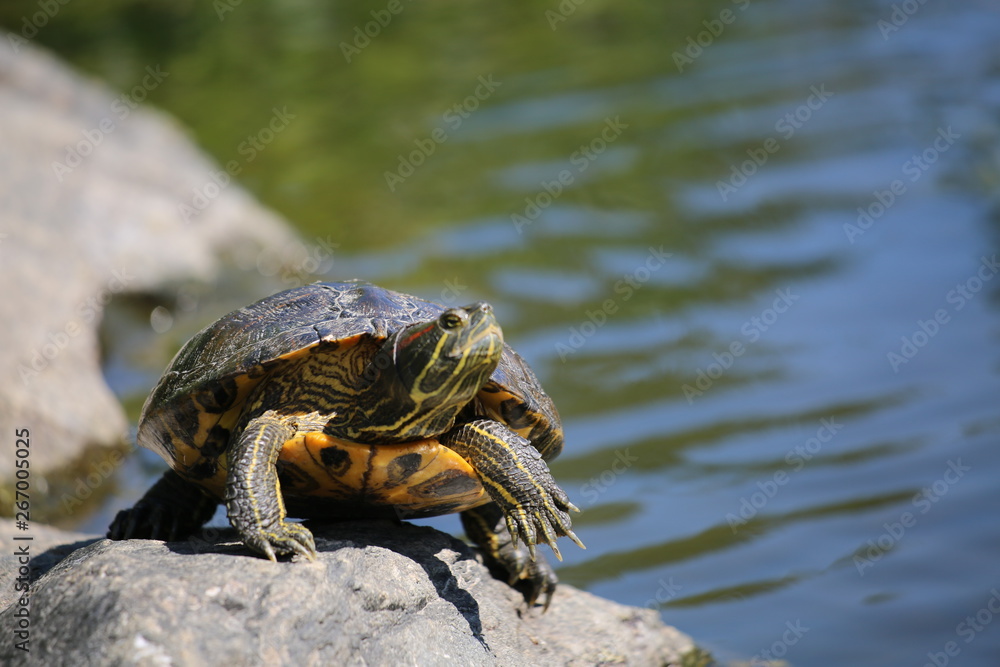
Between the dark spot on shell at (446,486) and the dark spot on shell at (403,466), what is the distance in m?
0.10

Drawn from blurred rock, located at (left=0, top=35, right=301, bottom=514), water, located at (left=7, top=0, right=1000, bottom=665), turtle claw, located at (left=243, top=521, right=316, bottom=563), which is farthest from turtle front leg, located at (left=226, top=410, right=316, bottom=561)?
blurred rock, located at (left=0, top=35, right=301, bottom=514)

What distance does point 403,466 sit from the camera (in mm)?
3762

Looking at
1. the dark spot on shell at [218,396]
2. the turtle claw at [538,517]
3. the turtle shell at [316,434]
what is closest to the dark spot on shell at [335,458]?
the turtle shell at [316,434]

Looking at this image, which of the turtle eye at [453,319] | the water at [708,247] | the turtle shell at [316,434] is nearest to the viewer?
the turtle eye at [453,319]

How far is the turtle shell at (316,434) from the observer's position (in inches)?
148

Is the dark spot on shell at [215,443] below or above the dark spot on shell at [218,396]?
below

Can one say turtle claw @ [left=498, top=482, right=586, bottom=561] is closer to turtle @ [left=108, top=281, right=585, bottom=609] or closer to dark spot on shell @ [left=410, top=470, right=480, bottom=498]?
turtle @ [left=108, top=281, right=585, bottom=609]

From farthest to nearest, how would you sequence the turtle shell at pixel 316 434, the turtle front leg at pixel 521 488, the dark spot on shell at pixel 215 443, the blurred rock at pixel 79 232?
1. the blurred rock at pixel 79 232
2. the dark spot on shell at pixel 215 443
3. the turtle shell at pixel 316 434
4. the turtle front leg at pixel 521 488

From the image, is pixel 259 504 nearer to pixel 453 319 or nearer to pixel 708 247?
pixel 453 319

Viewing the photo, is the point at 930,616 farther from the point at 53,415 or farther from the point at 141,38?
the point at 141,38

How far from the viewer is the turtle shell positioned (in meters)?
3.77

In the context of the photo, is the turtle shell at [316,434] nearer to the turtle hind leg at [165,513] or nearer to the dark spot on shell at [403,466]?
the dark spot on shell at [403,466]

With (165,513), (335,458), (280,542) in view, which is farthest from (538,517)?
(165,513)

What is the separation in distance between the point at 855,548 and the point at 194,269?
6.53 m
